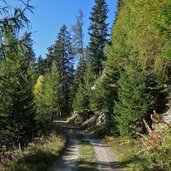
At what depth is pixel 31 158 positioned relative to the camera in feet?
65.9

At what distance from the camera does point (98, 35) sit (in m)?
77.4

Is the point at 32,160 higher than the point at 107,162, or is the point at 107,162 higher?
the point at 32,160

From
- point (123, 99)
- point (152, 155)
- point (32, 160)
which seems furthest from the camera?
point (123, 99)

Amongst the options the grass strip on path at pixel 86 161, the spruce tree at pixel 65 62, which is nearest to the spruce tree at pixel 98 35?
the spruce tree at pixel 65 62

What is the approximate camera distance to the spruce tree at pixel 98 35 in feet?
249

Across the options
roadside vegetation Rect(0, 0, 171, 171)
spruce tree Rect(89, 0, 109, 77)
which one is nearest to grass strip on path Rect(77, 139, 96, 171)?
roadside vegetation Rect(0, 0, 171, 171)

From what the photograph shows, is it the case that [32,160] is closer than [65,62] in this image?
Yes

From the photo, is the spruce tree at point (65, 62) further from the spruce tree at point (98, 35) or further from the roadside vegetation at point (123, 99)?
the roadside vegetation at point (123, 99)

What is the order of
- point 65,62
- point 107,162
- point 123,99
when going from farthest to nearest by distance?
point 65,62
point 123,99
point 107,162

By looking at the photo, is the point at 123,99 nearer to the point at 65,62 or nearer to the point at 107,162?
the point at 107,162

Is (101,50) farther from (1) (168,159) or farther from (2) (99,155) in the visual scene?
(1) (168,159)

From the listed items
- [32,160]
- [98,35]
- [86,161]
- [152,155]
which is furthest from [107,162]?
[98,35]

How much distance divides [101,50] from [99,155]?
2075 inches

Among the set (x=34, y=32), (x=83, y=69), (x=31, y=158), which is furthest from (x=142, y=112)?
(x=83, y=69)
